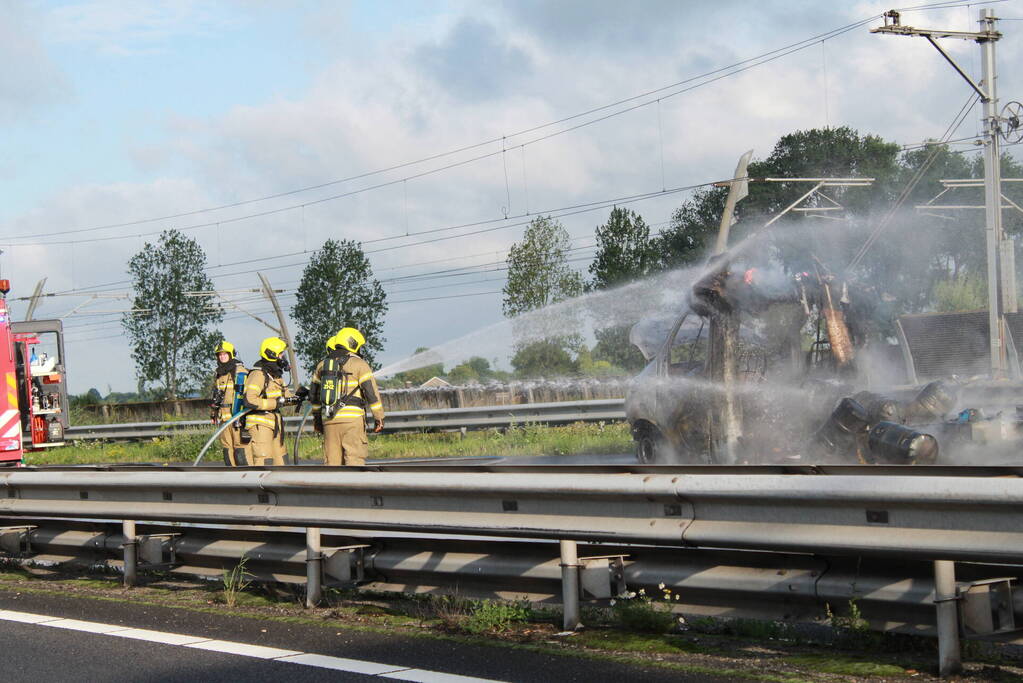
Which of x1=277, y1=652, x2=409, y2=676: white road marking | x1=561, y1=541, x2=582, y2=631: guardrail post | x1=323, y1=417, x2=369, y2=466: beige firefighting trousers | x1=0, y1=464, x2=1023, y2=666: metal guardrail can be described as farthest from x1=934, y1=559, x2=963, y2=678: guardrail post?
x1=323, y1=417, x2=369, y2=466: beige firefighting trousers

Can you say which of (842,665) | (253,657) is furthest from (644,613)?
(253,657)

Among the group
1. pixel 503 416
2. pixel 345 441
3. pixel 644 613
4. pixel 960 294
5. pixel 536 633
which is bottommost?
pixel 536 633

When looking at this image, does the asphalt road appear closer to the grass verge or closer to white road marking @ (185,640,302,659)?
white road marking @ (185,640,302,659)

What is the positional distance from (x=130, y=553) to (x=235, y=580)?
94 centimetres

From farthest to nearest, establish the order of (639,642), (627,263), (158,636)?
(627,263) → (158,636) → (639,642)

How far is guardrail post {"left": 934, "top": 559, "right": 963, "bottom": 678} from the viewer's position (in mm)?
4430

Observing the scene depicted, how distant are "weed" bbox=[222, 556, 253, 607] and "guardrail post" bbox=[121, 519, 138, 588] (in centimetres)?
77

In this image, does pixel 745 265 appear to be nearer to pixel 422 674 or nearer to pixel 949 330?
pixel 422 674

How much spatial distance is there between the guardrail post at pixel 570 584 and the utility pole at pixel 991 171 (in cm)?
1580

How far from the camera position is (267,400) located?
11.3m

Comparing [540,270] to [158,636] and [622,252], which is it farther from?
[158,636]

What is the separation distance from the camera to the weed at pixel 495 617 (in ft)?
19.0

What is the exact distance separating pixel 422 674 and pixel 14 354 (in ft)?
39.2

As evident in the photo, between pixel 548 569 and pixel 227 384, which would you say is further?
pixel 227 384
